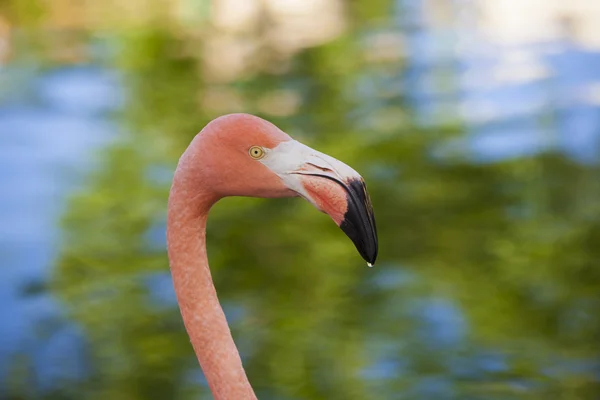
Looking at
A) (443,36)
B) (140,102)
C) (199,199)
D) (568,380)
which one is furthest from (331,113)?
(199,199)

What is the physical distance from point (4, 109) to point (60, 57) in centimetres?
109

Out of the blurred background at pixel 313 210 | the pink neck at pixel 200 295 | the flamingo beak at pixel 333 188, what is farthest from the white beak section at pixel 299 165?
the blurred background at pixel 313 210

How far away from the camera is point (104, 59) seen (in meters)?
7.98

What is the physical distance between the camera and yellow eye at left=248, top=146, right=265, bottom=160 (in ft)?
5.93

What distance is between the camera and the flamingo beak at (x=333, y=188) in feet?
5.68

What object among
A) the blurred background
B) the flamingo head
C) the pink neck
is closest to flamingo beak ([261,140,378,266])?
the flamingo head

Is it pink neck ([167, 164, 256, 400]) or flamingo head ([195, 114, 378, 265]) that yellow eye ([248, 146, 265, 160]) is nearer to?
flamingo head ([195, 114, 378, 265])

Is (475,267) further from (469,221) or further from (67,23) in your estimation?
(67,23)

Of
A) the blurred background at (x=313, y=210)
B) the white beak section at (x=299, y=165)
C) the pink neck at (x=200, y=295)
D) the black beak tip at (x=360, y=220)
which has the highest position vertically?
the white beak section at (x=299, y=165)

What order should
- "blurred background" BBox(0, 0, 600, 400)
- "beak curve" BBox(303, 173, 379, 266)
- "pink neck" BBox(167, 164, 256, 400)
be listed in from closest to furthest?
"beak curve" BBox(303, 173, 379, 266) < "pink neck" BBox(167, 164, 256, 400) < "blurred background" BBox(0, 0, 600, 400)

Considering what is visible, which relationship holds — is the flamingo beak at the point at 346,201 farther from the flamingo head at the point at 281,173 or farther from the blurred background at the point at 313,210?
the blurred background at the point at 313,210

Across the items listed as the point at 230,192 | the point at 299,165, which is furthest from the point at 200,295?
the point at 299,165

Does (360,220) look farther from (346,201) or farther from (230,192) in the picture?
(230,192)

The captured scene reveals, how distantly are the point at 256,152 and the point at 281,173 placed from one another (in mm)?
62
